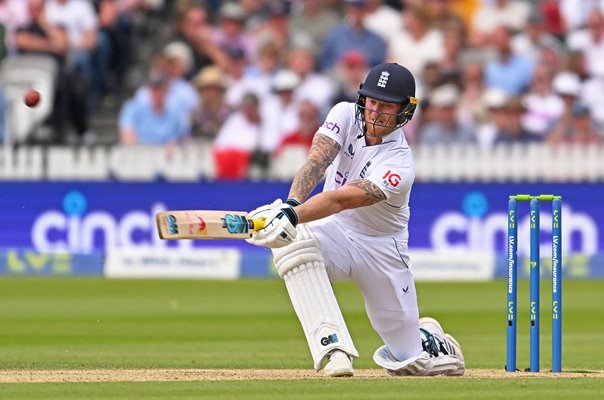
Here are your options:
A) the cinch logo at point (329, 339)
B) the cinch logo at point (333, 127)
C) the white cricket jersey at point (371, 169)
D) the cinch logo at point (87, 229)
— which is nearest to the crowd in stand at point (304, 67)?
the cinch logo at point (87, 229)

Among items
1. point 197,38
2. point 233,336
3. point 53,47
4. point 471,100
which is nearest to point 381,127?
point 233,336

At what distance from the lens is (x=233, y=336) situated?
10016 millimetres

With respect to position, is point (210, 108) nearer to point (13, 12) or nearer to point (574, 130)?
point (13, 12)

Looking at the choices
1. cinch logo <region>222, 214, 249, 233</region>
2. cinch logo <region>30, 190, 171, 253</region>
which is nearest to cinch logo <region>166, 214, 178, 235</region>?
cinch logo <region>222, 214, 249, 233</region>

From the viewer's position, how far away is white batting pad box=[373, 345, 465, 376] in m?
7.44

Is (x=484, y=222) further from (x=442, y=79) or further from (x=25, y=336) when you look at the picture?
(x=25, y=336)

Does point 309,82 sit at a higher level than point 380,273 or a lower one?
higher

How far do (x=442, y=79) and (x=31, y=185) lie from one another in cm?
441

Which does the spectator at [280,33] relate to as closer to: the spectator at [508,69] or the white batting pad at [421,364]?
the spectator at [508,69]

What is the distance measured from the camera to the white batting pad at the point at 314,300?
701cm

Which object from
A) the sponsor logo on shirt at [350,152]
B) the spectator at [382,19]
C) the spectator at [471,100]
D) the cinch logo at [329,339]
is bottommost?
the cinch logo at [329,339]

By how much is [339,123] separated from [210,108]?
Result: 8.65 m

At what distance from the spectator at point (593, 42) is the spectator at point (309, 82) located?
2.90 metres

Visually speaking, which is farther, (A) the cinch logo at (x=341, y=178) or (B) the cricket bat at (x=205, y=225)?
(A) the cinch logo at (x=341, y=178)
